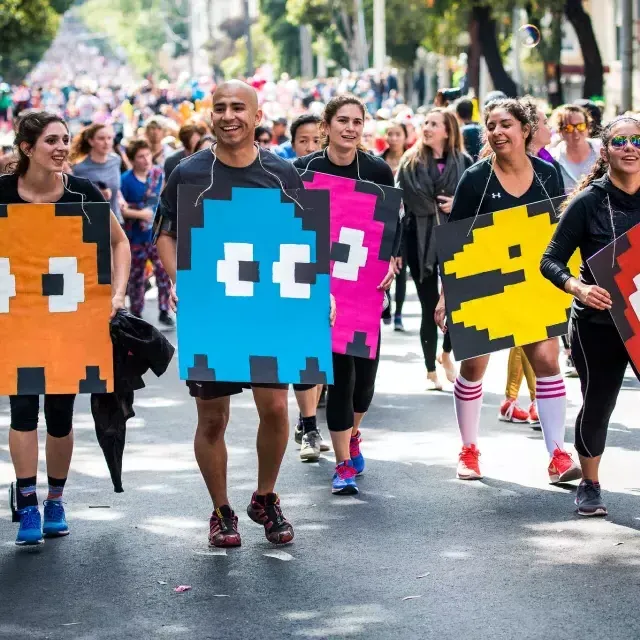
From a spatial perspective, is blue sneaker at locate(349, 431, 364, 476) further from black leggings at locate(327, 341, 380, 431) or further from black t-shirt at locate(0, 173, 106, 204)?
Answer: black t-shirt at locate(0, 173, 106, 204)

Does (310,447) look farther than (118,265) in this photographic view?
Yes

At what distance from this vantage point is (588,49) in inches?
1342

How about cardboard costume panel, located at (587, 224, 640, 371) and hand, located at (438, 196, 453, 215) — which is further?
hand, located at (438, 196, 453, 215)

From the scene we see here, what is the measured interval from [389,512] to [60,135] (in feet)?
7.29

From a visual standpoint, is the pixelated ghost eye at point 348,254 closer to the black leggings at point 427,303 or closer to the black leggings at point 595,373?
the black leggings at point 595,373

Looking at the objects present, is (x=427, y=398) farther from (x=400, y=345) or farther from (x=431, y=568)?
(x=431, y=568)

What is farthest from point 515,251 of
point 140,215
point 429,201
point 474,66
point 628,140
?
point 474,66

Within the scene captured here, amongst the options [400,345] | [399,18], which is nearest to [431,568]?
[400,345]

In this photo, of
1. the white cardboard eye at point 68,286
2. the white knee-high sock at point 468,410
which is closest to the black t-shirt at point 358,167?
the white knee-high sock at point 468,410

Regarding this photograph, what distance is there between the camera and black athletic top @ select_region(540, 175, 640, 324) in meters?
6.92

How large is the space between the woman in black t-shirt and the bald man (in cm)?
32

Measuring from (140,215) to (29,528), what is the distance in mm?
8107

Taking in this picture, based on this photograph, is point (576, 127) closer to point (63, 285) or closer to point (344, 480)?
point (344, 480)

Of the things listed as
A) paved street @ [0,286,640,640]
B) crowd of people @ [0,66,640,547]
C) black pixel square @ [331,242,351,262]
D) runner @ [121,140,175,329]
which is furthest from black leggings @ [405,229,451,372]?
runner @ [121,140,175,329]
